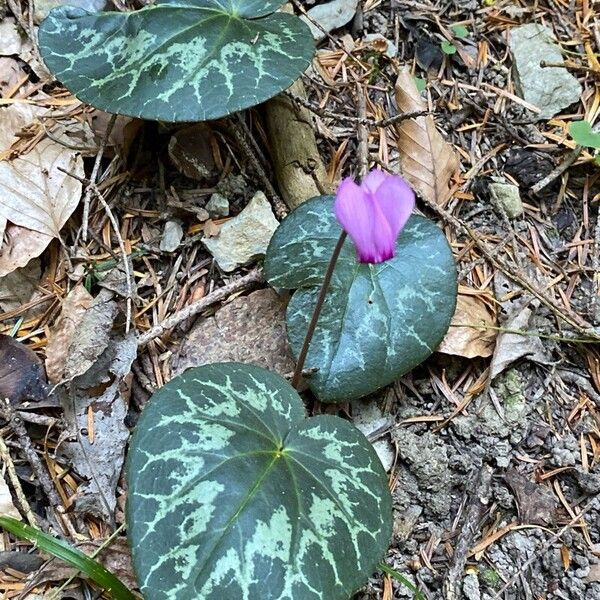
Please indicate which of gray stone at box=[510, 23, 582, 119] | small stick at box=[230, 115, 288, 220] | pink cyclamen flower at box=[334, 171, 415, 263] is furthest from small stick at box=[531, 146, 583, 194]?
pink cyclamen flower at box=[334, 171, 415, 263]

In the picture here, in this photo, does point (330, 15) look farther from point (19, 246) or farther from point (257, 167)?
point (19, 246)

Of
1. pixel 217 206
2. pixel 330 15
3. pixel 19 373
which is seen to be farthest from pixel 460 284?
pixel 19 373

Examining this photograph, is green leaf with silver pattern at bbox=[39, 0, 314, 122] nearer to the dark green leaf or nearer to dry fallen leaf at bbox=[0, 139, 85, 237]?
dry fallen leaf at bbox=[0, 139, 85, 237]

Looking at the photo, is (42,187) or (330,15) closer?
(42,187)

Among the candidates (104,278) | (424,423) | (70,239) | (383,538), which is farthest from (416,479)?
(70,239)

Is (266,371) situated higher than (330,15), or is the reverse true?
(330,15)

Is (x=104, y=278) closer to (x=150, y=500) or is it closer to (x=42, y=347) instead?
(x=42, y=347)
